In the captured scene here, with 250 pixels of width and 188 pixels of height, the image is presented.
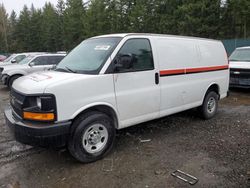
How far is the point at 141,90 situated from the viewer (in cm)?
455

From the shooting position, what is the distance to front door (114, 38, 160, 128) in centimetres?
429

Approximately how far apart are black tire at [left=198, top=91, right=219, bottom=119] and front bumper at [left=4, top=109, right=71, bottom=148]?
369 cm

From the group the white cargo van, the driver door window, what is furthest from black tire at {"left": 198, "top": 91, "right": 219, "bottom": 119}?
the driver door window

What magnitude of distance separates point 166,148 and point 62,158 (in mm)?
1843

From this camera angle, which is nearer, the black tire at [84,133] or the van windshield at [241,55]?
the black tire at [84,133]

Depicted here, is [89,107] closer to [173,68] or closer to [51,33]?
[173,68]

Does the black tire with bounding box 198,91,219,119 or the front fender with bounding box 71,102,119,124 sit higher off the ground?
the front fender with bounding box 71,102,119,124

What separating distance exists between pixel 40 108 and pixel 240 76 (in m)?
7.86

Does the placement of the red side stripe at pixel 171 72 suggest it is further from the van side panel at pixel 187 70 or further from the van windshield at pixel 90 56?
the van windshield at pixel 90 56

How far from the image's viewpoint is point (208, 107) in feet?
20.9

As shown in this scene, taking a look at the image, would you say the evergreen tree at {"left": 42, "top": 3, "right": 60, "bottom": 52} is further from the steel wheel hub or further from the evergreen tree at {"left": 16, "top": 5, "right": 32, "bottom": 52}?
the steel wheel hub

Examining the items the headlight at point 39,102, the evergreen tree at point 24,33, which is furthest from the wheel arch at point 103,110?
the evergreen tree at point 24,33

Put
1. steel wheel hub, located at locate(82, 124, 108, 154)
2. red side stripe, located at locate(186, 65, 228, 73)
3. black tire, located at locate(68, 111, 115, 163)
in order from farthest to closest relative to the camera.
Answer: red side stripe, located at locate(186, 65, 228, 73)
steel wheel hub, located at locate(82, 124, 108, 154)
black tire, located at locate(68, 111, 115, 163)

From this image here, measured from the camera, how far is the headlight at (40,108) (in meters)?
3.52
